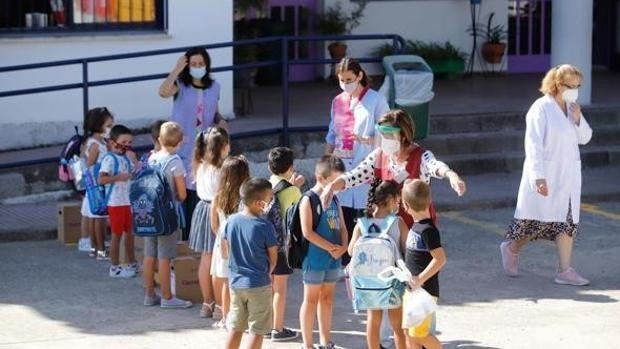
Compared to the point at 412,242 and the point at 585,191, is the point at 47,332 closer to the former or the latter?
the point at 412,242

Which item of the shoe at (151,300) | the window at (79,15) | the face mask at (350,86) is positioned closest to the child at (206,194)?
the shoe at (151,300)

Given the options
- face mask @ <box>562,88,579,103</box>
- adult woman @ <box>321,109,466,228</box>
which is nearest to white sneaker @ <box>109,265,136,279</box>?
adult woman @ <box>321,109,466,228</box>

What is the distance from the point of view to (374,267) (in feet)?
25.6

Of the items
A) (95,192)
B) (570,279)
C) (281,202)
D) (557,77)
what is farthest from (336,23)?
(281,202)

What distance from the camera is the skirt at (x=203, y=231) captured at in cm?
912

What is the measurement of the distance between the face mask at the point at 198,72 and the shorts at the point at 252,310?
352cm

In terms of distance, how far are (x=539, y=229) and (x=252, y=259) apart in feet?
10.7

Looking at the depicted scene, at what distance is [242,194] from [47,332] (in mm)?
1983

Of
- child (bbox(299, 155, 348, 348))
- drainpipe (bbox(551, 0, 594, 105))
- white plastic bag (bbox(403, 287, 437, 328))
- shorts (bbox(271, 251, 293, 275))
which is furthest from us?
drainpipe (bbox(551, 0, 594, 105))

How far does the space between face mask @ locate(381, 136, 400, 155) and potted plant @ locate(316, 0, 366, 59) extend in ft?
32.6

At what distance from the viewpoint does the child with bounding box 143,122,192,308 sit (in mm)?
9461

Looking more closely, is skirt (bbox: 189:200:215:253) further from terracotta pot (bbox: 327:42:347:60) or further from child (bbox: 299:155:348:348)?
terracotta pot (bbox: 327:42:347:60)

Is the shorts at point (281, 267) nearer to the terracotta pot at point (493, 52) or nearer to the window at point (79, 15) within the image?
the window at point (79, 15)

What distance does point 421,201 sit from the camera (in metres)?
7.80
